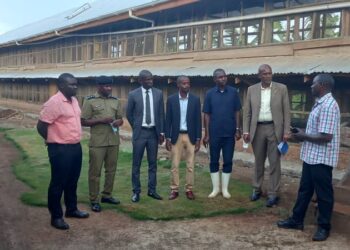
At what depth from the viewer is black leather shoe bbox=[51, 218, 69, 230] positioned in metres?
4.62

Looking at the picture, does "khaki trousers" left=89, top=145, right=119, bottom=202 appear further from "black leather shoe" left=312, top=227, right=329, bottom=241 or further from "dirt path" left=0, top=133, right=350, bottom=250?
"black leather shoe" left=312, top=227, right=329, bottom=241

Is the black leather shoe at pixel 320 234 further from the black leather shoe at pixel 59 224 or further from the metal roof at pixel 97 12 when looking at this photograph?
the metal roof at pixel 97 12

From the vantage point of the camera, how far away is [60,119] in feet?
15.1

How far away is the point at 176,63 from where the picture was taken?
531 inches

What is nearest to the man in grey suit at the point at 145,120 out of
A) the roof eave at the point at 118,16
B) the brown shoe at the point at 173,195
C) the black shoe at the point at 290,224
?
the brown shoe at the point at 173,195

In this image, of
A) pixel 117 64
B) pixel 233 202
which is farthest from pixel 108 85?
pixel 117 64

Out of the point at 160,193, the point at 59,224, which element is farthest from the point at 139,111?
the point at 59,224

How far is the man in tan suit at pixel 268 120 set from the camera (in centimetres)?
562

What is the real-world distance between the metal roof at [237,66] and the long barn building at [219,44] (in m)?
0.02

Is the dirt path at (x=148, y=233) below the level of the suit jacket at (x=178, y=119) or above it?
below

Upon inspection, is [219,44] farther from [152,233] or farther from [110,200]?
[152,233]

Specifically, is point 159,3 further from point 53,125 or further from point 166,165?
point 53,125

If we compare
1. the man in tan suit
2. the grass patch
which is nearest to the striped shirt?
the man in tan suit

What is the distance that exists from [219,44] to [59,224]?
8736 mm
